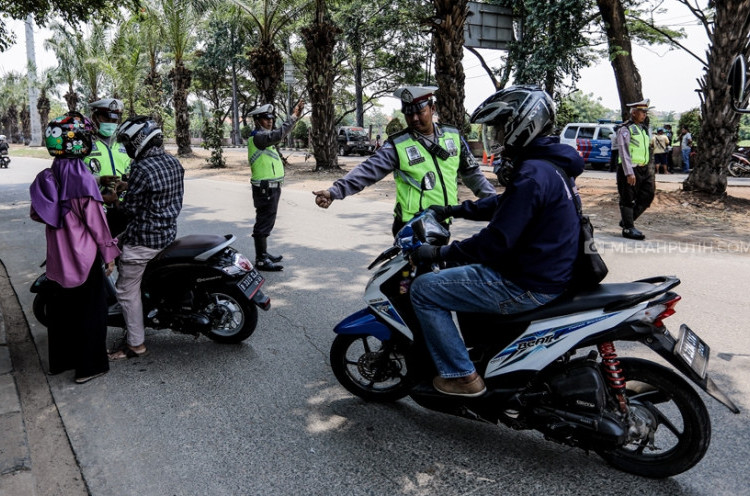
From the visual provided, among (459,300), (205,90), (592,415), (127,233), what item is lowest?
(592,415)

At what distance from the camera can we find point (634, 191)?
8.38m

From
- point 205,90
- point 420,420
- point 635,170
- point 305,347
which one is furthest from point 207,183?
point 205,90

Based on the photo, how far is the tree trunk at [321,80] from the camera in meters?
17.8

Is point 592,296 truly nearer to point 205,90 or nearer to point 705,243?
point 705,243

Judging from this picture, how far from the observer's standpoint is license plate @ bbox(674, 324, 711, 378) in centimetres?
248

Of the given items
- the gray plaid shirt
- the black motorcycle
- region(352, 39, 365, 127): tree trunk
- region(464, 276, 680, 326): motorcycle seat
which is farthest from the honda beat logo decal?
region(352, 39, 365, 127): tree trunk

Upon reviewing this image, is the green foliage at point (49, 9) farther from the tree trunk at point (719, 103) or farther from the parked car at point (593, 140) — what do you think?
the parked car at point (593, 140)

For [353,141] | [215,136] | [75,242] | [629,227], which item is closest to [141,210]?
[75,242]

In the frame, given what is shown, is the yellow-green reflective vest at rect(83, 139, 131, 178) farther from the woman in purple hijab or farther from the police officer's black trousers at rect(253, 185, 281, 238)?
the woman in purple hijab

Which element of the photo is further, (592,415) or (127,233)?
(127,233)

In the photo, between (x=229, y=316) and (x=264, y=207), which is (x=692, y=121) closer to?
(x=264, y=207)

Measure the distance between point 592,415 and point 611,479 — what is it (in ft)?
1.32

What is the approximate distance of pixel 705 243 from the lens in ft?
27.3

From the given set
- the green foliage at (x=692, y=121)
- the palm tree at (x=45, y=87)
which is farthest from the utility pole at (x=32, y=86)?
the green foliage at (x=692, y=121)
